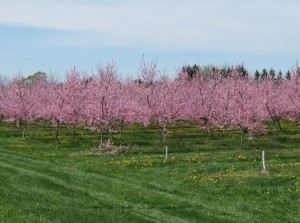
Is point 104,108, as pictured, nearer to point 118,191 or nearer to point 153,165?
point 153,165

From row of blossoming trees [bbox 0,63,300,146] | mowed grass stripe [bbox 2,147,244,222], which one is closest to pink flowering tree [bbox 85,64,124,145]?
row of blossoming trees [bbox 0,63,300,146]

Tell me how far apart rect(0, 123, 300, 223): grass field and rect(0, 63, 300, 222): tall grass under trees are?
45 mm

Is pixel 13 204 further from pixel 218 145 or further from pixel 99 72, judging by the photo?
pixel 99 72

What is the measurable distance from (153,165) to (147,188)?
8196mm

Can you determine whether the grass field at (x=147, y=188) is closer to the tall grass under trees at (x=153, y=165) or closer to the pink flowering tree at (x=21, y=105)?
the tall grass under trees at (x=153, y=165)

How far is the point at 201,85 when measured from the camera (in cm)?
5859

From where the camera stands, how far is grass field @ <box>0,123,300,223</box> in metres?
15.9

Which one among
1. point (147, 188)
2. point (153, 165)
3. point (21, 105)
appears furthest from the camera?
point (21, 105)

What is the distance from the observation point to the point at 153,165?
30.2 meters

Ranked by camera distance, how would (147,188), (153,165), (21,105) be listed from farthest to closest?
(21,105) < (153,165) < (147,188)

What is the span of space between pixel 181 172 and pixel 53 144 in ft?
67.8

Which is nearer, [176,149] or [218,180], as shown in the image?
[218,180]

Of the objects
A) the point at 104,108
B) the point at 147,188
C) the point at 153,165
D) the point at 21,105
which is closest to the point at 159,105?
the point at 104,108

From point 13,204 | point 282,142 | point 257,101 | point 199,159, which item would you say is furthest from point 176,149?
point 13,204
